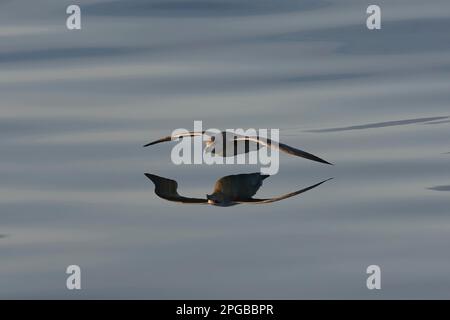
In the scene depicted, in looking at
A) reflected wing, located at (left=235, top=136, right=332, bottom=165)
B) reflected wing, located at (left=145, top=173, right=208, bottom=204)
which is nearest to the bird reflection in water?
reflected wing, located at (left=145, top=173, right=208, bottom=204)

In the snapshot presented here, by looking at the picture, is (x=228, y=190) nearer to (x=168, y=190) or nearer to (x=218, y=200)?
(x=218, y=200)

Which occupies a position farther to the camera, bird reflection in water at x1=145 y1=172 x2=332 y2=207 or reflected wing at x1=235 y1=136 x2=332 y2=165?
reflected wing at x1=235 y1=136 x2=332 y2=165

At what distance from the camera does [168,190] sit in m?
12.4

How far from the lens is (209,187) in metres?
12.4

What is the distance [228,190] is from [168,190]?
51cm

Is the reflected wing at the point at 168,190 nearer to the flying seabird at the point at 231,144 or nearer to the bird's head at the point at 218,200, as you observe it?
the bird's head at the point at 218,200

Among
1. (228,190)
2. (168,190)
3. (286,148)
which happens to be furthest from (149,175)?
(286,148)

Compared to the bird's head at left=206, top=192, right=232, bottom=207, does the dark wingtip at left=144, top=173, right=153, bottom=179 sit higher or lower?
higher

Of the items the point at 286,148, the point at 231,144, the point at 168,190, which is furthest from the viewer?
the point at 231,144

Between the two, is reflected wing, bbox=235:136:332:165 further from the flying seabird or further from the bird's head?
the bird's head

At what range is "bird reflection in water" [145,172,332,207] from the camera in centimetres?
1207

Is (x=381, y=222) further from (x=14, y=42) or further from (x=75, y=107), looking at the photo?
(x=14, y=42)

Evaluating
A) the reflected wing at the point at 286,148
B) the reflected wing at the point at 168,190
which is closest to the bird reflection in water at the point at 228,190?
the reflected wing at the point at 168,190

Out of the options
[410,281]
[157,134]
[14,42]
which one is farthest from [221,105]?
[410,281]
